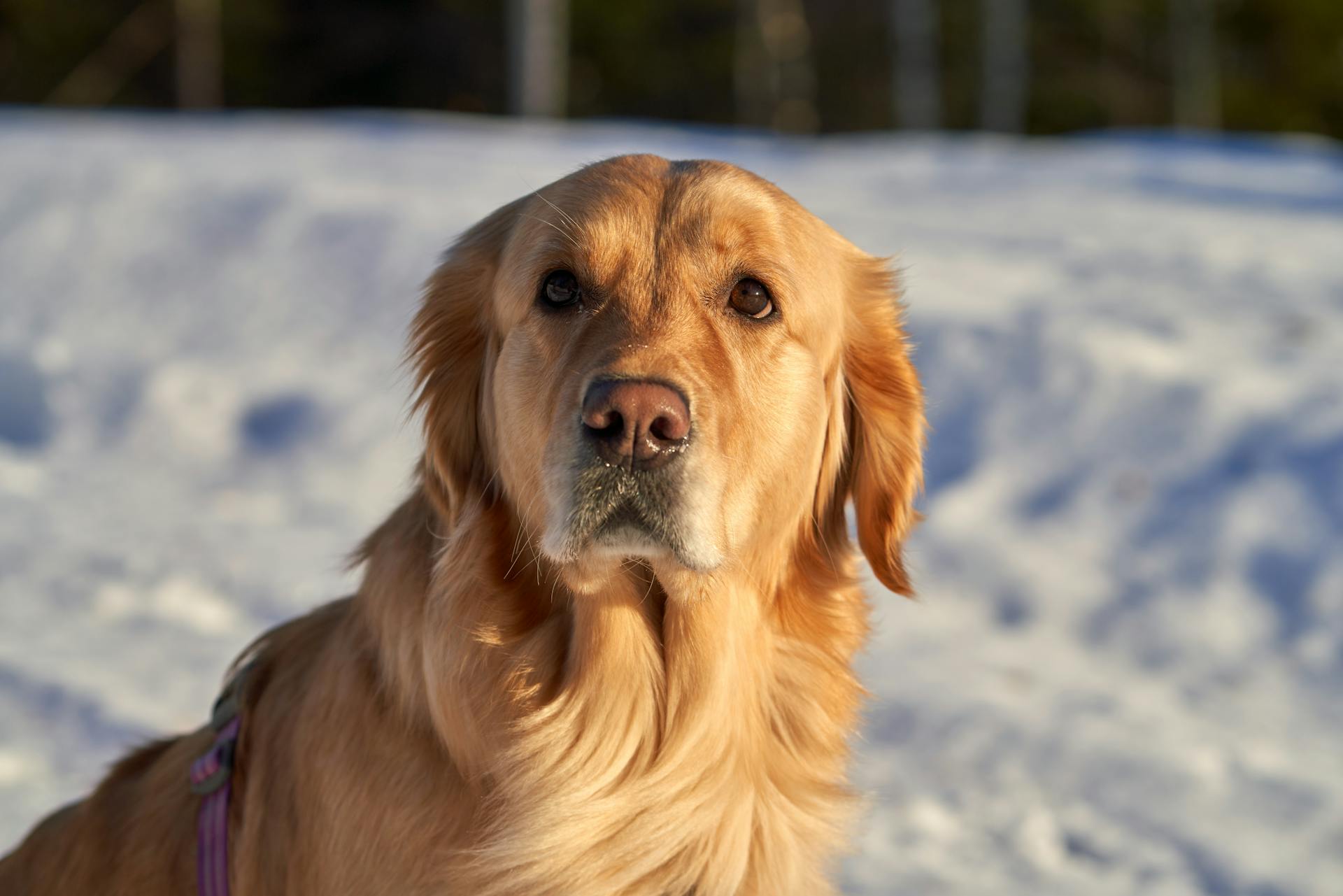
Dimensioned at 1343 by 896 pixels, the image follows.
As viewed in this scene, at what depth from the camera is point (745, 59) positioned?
22.5m

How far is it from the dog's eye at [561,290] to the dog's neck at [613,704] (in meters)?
0.43

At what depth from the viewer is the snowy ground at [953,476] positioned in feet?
12.8

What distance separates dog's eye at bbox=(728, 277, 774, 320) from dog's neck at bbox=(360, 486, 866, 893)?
53 cm

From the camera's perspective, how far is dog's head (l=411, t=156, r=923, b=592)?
2211 millimetres

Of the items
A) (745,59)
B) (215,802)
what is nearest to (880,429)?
(215,802)

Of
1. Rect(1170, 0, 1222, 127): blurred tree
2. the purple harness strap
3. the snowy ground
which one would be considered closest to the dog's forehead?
the purple harness strap

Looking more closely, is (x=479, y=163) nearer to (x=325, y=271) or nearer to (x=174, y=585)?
(x=325, y=271)

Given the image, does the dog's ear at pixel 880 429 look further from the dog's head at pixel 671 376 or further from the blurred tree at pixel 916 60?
the blurred tree at pixel 916 60

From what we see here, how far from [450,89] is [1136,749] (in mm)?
20830

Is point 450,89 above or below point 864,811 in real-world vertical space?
above

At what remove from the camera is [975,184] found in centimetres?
896

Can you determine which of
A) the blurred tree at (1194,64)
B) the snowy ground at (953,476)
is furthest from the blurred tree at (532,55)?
the blurred tree at (1194,64)

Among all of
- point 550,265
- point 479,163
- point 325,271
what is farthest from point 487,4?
point 550,265

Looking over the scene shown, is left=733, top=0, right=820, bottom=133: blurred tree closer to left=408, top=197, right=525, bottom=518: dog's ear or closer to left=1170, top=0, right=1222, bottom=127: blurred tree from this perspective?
left=1170, top=0, right=1222, bottom=127: blurred tree
